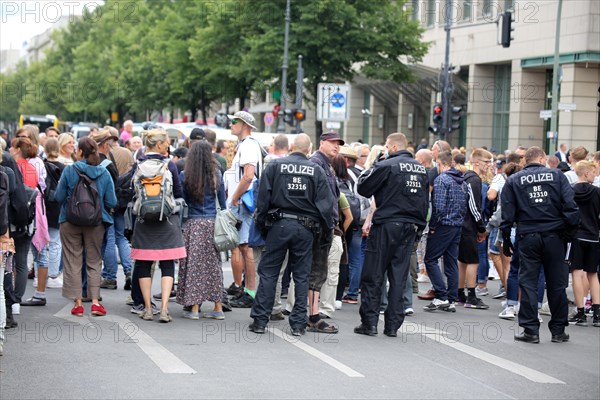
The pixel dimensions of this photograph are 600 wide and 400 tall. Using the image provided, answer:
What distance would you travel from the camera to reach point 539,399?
308 inches

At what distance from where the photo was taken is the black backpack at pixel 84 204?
10500mm

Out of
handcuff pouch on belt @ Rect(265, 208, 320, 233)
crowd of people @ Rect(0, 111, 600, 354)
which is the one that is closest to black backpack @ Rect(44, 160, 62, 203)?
crowd of people @ Rect(0, 111, 600, 354)

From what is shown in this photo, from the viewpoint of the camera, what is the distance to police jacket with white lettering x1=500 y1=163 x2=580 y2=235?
33.8 ft

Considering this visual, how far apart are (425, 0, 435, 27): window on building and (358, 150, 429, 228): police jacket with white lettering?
33.3 meters

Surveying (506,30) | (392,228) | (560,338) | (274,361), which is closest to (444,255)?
(560,338)

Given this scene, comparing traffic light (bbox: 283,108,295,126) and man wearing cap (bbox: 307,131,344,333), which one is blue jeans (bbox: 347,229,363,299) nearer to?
man wearing cap (bbox: 307,131,344,333)

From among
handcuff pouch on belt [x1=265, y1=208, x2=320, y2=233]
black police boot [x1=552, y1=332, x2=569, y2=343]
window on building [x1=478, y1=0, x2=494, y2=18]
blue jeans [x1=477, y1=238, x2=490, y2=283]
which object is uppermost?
window on building [x1=478, y1=0, x2=494, y2=18]

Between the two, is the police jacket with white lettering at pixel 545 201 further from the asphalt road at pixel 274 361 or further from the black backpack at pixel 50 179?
the black backpack at pixel 50 179

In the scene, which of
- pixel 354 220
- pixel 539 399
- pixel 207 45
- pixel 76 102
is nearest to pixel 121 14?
pixel 76 102

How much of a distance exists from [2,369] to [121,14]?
6502 centimetres

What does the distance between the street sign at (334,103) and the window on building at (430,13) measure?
14394 mm

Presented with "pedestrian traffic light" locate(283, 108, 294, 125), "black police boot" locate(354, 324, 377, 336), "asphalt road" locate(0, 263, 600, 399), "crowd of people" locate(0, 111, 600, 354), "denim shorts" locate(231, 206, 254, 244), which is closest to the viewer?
"asphalt road" locate(0, 263, 600, 399)

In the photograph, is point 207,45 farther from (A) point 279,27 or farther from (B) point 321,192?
(B) point 321,192

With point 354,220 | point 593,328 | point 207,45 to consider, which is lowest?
point 593,328
